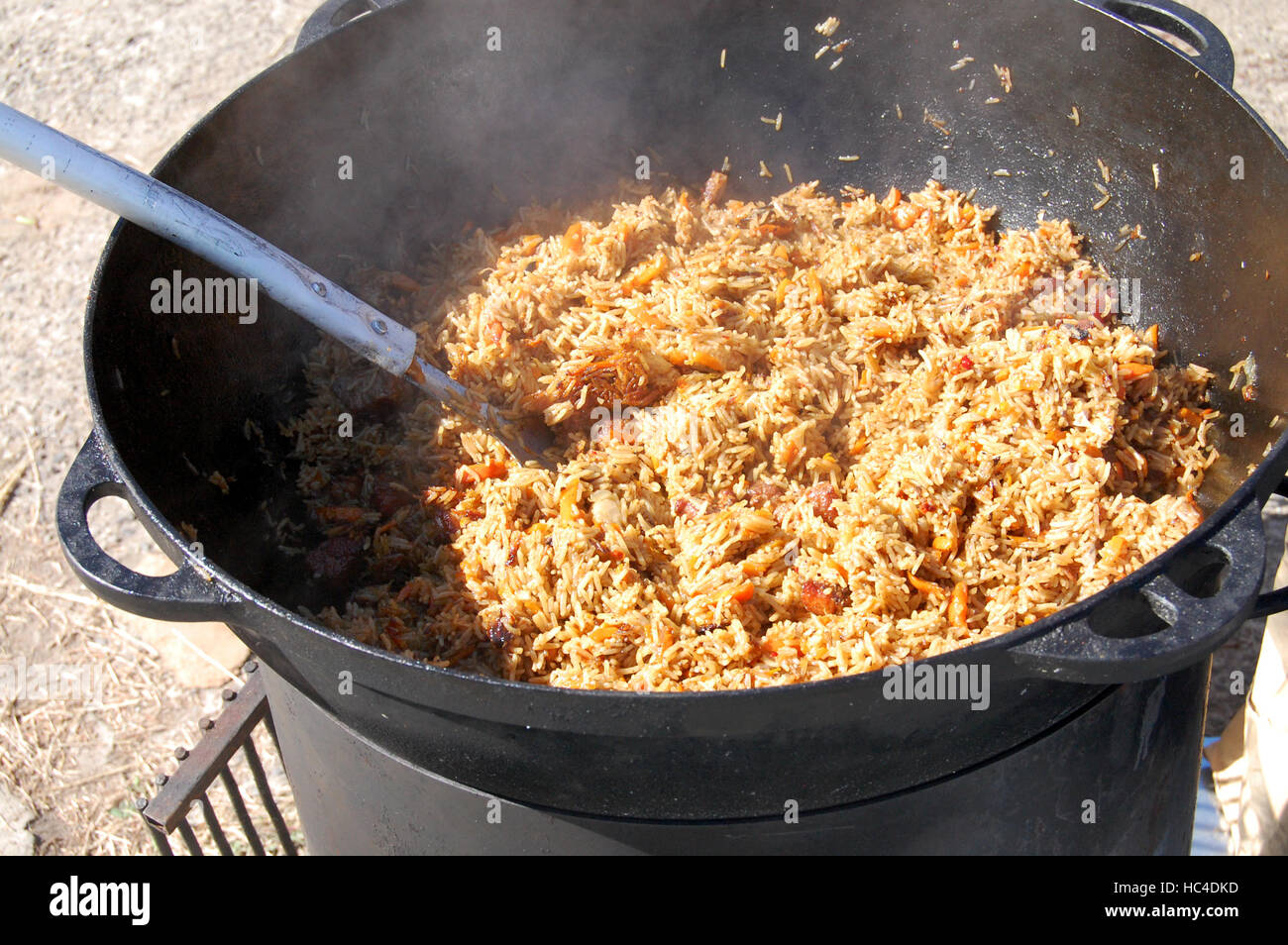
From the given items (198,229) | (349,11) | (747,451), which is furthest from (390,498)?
(349,11)

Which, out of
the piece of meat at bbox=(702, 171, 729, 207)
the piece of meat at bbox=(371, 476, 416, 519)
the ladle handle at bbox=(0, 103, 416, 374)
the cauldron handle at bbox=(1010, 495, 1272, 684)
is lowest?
the cauldron handle at bbox=(1010, 495, 1272, 684)

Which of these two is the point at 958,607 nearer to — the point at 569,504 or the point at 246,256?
the point at 569,504

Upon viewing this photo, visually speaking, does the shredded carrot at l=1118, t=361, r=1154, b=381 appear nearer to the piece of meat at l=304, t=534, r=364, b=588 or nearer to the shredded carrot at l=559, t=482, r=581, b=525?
the shredded carrot at l=559, t=482, r=581, b=525

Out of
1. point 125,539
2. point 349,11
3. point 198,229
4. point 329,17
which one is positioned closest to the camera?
point 198,229

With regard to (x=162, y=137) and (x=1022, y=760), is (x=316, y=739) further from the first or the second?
(x=162, y=137)

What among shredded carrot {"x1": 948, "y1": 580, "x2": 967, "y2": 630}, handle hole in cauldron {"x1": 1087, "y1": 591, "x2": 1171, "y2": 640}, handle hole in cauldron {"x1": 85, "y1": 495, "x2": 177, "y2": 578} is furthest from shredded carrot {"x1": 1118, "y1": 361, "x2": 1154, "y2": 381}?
handle hole in cauldron {"x1": 85, "y1": 495, "x2": 177, "y2": 578}
